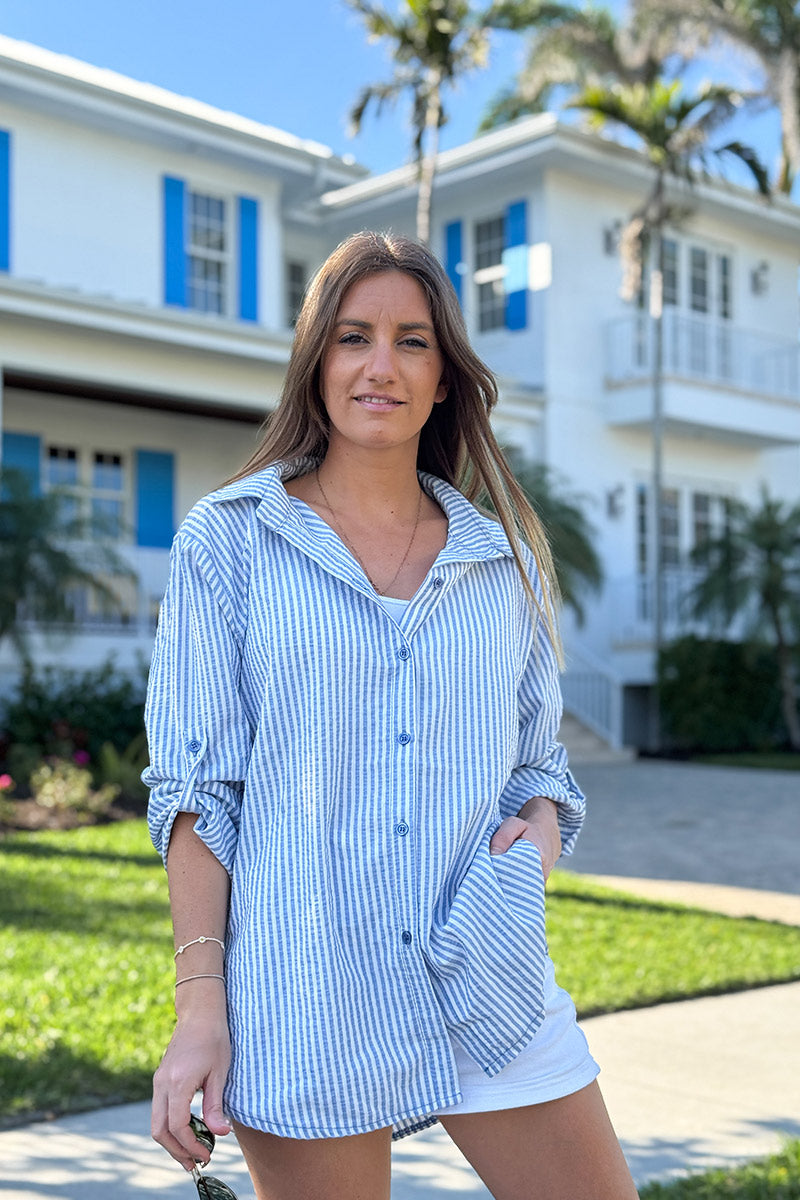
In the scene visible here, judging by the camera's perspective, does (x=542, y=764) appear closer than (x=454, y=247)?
Yes

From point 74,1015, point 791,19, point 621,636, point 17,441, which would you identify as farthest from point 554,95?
point 74,1015

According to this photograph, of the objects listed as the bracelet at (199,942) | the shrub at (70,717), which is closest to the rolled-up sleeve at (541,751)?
the bracelet at (199,942)

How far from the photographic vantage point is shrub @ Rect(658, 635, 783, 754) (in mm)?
18312

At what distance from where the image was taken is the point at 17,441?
54.4ft

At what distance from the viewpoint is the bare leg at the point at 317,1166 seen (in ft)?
5.93

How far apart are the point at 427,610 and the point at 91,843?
8400 millimetres

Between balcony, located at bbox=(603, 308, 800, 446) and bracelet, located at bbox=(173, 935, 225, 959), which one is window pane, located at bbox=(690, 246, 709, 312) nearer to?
balcony, located at bbox=(603, 308, 800, 446)

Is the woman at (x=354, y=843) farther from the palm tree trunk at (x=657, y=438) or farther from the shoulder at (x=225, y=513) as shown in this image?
the palm tree trunk at (x=657, y=438)

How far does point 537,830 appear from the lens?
2070mm

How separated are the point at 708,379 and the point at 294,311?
6184 millimetres

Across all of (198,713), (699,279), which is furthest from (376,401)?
(699,279)

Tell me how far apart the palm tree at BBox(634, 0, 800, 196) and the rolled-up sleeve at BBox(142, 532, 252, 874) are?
2058 cm

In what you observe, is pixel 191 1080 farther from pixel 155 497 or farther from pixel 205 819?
pixel 155 497

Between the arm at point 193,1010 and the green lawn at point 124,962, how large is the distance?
9.39ft
